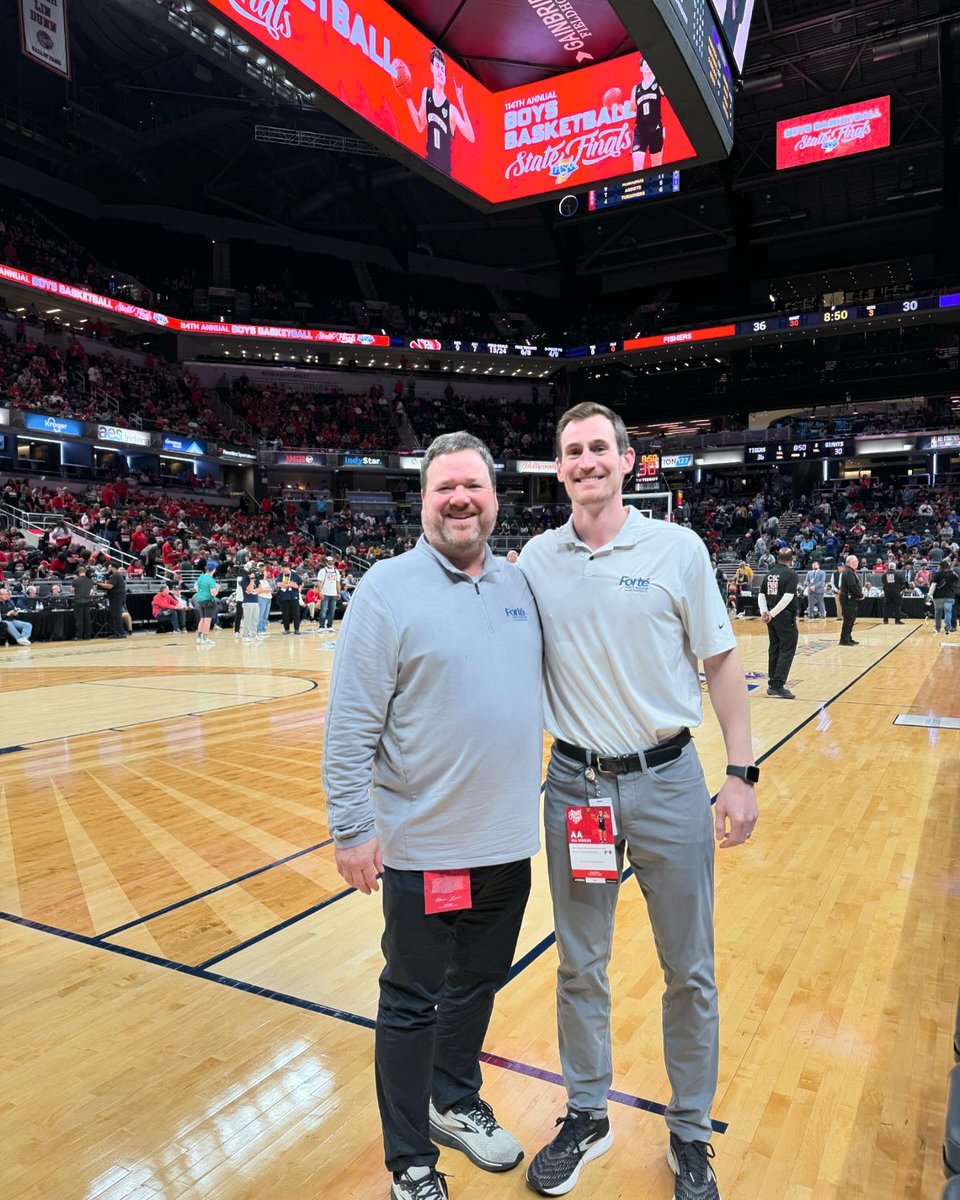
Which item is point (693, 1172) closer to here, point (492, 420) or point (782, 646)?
point (782, 646)

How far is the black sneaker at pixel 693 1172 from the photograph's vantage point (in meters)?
1.83

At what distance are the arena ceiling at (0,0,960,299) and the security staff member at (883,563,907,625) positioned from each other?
1475 cm

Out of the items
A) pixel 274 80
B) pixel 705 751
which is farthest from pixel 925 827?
pixel 274 80

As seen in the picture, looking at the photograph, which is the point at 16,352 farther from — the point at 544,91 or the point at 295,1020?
the point at 295,1020

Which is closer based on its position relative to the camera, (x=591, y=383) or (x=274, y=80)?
(x=274, y=80)

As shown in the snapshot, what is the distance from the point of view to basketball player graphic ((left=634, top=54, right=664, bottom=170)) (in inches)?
282

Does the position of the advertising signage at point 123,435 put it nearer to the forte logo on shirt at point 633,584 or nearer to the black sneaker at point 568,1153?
the forte logo on shirt at point 633,584

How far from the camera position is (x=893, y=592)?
65.6 feet

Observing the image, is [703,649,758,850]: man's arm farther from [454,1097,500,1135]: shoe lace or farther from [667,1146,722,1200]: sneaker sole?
[454,1097,500,1135]: shoe lace

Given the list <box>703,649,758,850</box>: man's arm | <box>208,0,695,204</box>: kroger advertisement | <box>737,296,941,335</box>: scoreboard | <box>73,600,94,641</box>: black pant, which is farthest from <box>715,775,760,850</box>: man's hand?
<box>737,296,941,335</box>: scoreboard

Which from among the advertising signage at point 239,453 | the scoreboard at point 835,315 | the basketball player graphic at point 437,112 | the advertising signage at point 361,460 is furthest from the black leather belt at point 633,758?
the scoreboard at point 835,315

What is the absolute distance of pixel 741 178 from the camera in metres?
32.1

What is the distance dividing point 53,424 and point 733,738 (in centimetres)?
2767

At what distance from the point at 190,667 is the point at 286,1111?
34.9 feet
